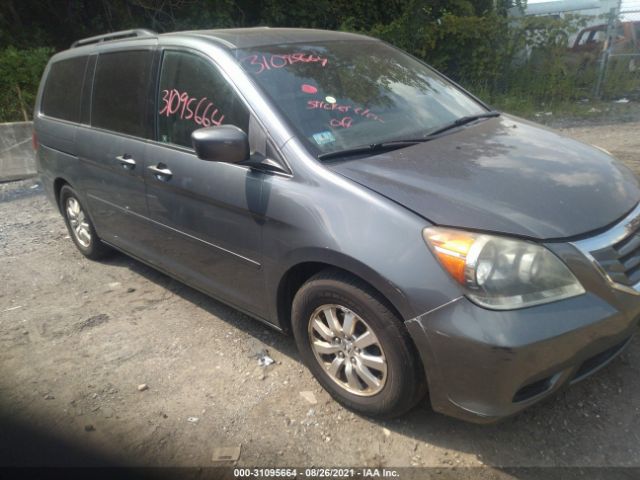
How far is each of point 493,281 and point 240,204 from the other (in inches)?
53.6

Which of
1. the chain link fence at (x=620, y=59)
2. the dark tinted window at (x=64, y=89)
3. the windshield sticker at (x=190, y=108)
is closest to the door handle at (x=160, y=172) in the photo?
the windshield sticker at (x=190, y=108)

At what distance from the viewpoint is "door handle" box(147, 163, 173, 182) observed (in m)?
3.24

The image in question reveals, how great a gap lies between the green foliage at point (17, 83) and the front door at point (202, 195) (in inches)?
239

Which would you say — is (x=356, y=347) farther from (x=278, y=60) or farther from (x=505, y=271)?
(x=278, y=60)

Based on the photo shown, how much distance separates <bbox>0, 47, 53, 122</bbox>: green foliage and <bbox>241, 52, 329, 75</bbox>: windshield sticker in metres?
6.69

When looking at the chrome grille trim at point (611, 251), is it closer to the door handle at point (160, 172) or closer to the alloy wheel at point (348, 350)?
the alloy wheel at point (348, 350)

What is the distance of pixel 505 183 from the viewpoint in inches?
95.0

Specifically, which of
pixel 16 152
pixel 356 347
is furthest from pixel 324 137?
pixel 16 152

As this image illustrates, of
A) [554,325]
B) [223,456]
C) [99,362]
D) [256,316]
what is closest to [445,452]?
[554,325]

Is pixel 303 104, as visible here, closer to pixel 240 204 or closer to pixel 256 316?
pixel 240 204

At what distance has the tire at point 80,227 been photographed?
4621 mm

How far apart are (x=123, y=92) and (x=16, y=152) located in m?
5.00

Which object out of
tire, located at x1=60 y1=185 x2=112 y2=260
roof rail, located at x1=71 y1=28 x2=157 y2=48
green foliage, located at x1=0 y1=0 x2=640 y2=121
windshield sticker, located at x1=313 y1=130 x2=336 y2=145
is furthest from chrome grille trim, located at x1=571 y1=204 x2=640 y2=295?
green foliage, located at x1=0 y1=0 x2=640 y2=121

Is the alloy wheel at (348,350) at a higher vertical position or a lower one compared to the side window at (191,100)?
lower
